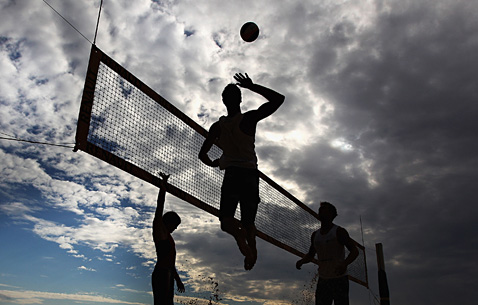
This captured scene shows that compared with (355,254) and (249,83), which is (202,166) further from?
(249,83)

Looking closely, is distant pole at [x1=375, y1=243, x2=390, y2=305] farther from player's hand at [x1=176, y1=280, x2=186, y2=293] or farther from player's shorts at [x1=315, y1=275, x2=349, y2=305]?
player's hand at [x1=176, y1=280, x2=186, y2=293]

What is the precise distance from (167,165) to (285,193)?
171 inches

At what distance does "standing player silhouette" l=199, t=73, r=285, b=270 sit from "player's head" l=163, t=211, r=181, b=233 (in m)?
1.60

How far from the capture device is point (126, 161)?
6.01m

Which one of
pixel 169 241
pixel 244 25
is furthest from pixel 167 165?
pixel 244 25

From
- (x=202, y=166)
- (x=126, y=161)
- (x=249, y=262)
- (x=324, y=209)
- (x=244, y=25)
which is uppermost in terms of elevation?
(x=244, y=25)

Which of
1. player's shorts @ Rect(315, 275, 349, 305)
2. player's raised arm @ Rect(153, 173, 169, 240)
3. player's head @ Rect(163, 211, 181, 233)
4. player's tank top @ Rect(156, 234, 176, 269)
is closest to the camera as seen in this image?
player's raised arm @ Rect(153, 173, 169, 240)

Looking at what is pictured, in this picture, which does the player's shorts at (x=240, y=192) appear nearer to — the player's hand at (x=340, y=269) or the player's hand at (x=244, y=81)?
the player's hand at (x=244, y=81)

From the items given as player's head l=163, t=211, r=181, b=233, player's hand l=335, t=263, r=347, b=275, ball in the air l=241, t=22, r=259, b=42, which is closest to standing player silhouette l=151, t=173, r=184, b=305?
player's head l=163, t=211, r=181, b=233

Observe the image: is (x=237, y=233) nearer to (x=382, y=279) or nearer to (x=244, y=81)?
(x=244, y=81)

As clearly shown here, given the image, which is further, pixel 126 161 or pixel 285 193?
pixel 285 193

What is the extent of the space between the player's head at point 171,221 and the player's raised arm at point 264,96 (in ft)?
7.56

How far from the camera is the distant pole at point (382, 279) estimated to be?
1057 cm

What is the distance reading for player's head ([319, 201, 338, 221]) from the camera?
6.59 m
